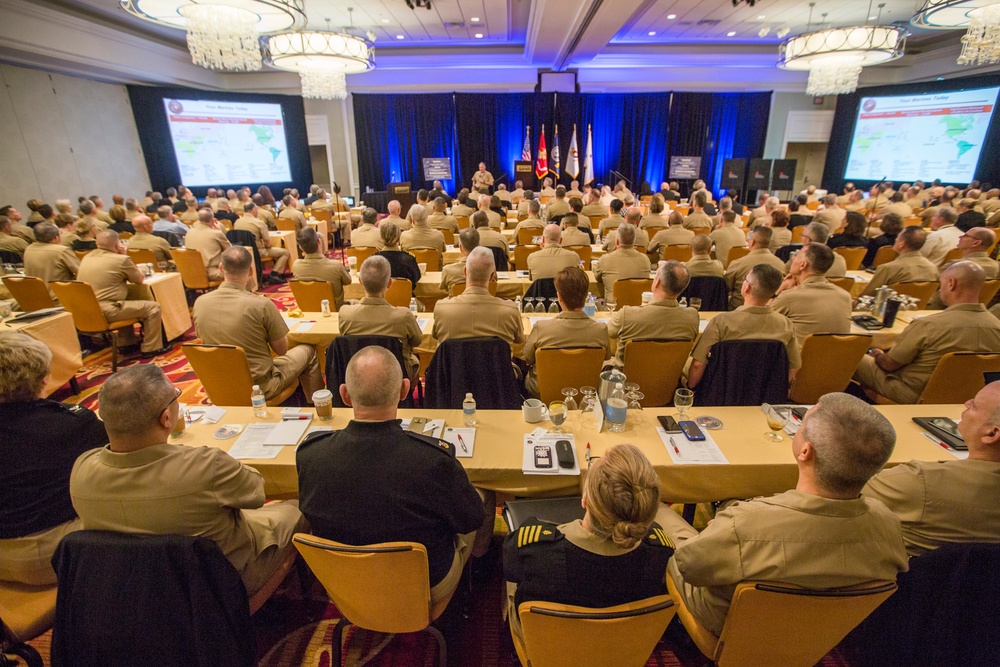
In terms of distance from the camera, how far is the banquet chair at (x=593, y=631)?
1.30 m

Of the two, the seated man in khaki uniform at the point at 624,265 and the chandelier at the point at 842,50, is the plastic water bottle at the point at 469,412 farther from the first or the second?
the chandelier at the point at 842,50

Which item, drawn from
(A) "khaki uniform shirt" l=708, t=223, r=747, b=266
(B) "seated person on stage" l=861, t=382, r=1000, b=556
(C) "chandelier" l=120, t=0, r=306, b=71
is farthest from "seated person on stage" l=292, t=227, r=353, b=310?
(A) "khaki uniform shirt" l=708, t=223, r=747, b=266

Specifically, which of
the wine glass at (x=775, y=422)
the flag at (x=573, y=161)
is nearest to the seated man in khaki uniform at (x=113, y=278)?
the wine glass at (x=775, y=422)

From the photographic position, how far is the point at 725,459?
220cm

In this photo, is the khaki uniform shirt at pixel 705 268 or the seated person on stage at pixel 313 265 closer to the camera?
the seated person on stage at pixel 313 265

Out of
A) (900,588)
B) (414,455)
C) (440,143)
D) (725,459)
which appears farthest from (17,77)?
(900,588)

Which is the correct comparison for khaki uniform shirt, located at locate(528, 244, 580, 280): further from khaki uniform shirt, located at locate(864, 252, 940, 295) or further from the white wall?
the white wall

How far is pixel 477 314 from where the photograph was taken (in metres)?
3.39

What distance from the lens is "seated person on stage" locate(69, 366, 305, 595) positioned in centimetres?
160

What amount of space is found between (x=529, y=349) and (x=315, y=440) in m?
1.77

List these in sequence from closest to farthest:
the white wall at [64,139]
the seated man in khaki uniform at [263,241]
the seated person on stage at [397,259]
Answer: the seated person on stage at [397,259] → the seated man in khaki uniform at [263,241] → the white wall at [64,139]

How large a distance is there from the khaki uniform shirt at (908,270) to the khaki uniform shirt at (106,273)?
797 cm

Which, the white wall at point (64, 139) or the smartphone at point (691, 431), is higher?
the white wall at point (64, 139)

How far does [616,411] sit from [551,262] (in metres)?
2.99
